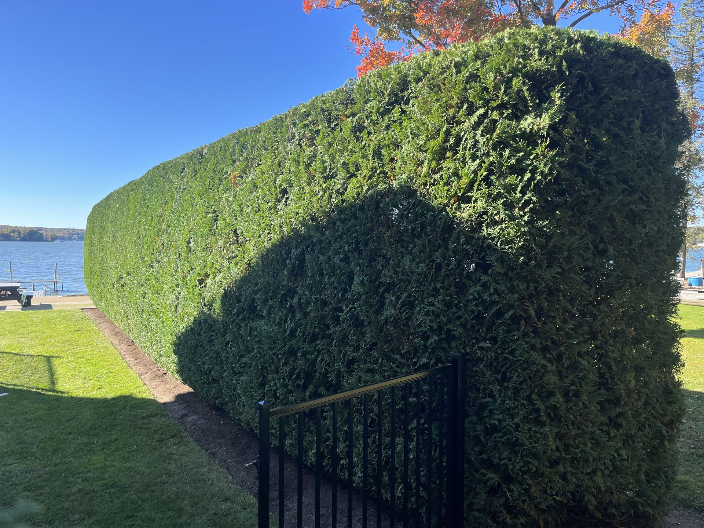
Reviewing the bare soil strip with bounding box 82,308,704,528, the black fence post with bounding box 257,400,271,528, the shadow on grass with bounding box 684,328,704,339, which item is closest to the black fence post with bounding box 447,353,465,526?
the bare soil strip with bounding box 82,308,704,528

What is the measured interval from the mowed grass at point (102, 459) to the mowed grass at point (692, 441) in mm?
3618

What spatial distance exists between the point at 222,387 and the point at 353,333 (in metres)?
2.80

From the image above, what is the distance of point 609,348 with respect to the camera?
8.52 ft

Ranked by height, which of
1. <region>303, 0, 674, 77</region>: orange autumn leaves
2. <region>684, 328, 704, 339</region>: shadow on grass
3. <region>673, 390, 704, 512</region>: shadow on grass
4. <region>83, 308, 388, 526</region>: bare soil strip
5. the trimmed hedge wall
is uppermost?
<region>303, 0, 674, 77</region>: orange autumn leaves

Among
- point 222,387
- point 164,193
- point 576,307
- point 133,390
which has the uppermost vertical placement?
point 164,193

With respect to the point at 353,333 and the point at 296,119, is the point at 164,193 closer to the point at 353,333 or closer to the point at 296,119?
the point at 296,119

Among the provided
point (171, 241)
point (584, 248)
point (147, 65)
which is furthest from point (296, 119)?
point (147, 65)

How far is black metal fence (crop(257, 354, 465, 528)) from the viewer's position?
2.00m

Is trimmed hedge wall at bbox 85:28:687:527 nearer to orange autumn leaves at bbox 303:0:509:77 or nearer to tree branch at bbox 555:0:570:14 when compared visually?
orange autumn leaves at bbox 303:0:509:77

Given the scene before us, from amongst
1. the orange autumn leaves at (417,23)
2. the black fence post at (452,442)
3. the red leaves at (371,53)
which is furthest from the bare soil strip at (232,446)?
the red leaves at (371,53)

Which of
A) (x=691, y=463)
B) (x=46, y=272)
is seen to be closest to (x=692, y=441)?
(x=691, y=463)

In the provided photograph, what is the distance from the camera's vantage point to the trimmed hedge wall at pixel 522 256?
2396mm

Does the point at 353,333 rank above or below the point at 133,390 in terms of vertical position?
above

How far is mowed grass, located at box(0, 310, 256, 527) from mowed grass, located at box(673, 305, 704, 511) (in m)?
3.62
